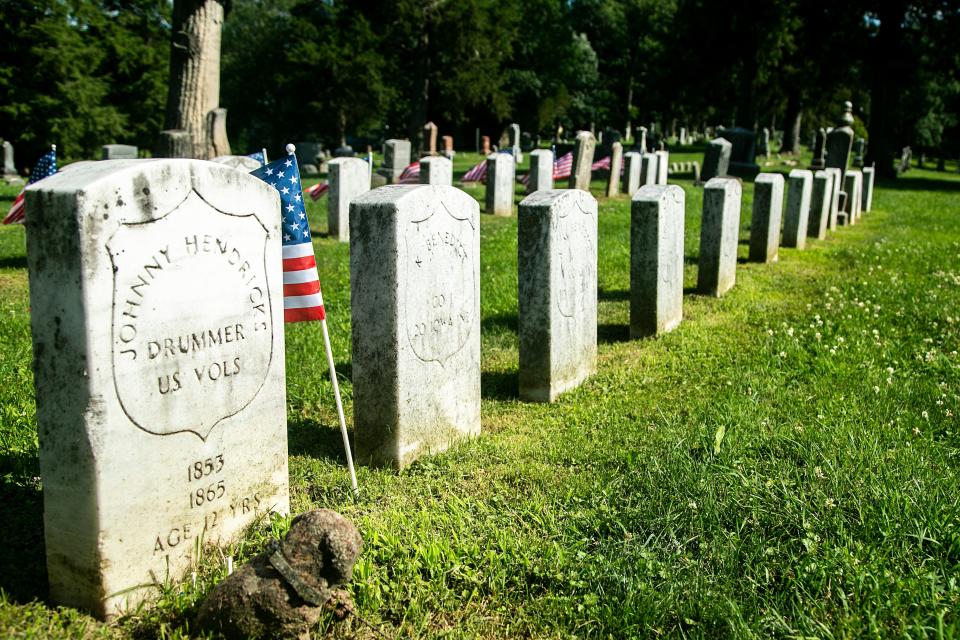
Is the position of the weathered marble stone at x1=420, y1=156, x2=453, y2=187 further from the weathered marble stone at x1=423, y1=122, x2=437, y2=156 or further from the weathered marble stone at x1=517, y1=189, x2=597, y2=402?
the weathered marble stone at x1=517, y1=189, x2=597, y2=402

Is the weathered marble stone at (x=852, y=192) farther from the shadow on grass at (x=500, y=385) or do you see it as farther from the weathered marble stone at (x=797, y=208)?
the shadow on grass at (x=500, y=385)

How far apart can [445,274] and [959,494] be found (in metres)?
2.81

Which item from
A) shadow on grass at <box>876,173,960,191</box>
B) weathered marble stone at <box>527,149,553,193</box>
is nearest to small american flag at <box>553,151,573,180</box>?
weathered marble stone at <box>527,149,553,193</box>

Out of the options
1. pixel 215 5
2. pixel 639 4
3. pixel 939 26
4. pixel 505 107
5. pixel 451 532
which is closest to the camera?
pixel 451 532

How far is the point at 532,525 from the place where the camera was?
12.5ft

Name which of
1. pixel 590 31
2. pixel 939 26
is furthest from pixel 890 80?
pixel 590 31

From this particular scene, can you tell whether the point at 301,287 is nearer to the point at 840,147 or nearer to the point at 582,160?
the point at 582,160

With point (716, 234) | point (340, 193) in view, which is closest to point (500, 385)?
point (716, 234)

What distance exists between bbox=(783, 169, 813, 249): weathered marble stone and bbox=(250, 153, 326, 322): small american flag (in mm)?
9257

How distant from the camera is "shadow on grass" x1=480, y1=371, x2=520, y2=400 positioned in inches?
231

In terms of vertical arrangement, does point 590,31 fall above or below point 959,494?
above

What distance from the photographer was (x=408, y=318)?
14.7 feet

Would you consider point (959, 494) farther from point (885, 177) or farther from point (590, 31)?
point (590, 31)

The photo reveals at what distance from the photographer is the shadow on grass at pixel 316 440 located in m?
4.68
